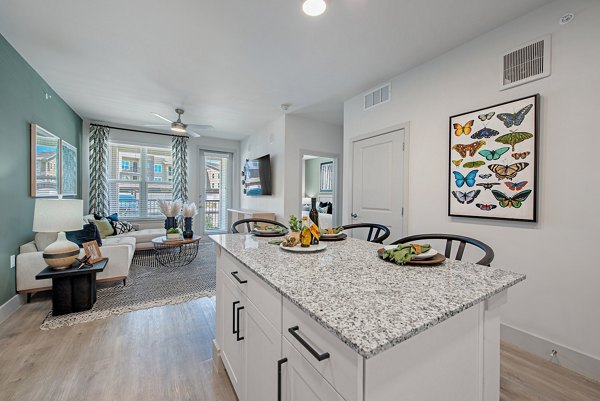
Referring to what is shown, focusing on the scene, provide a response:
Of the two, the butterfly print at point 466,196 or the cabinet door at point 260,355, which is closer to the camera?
the cabinet door at point 260,355

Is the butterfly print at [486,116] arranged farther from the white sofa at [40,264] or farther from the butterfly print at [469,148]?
the white sofa at [40,264]

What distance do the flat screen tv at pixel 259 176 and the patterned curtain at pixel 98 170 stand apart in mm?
2860

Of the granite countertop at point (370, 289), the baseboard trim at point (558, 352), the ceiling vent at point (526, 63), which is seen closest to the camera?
the granite countertop at point (370, 289)

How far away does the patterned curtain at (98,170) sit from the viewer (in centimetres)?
505

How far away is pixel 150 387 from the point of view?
157 cm

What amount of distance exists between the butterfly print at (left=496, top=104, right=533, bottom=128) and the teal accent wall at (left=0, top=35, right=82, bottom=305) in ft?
14.8

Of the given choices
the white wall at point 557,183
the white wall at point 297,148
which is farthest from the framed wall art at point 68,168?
the white wall at point 557,183

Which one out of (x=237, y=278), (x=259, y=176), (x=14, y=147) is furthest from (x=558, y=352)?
(x=14, y=147)

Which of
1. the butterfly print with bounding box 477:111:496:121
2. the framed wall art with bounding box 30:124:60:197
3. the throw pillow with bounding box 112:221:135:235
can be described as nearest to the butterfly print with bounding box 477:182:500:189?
the butterfly print with bounding box 477:111:496:121

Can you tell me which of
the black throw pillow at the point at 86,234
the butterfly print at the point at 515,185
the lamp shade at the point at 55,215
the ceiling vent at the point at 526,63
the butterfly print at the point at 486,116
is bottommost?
the black throw pillow at the point at 86,234

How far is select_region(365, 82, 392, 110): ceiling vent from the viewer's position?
314cm

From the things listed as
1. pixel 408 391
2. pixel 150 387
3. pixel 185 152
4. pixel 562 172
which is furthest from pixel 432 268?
pixel 185 152

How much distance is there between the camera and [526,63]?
2.00 meters

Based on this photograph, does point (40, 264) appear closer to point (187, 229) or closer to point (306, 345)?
point (187, 229)
